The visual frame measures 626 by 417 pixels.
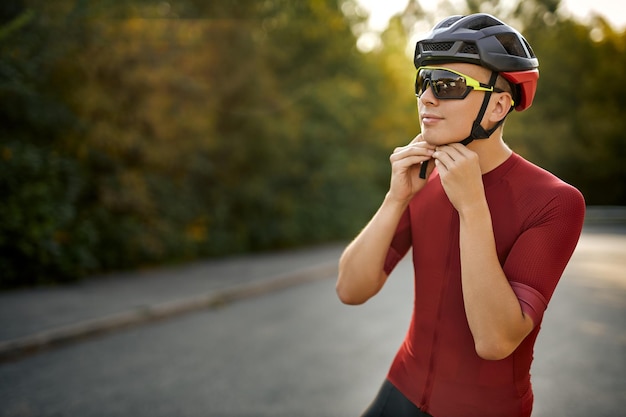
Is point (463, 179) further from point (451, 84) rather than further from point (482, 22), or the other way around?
point (482, 22)

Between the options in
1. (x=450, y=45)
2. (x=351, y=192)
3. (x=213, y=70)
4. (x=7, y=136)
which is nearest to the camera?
(x=450, y=45)

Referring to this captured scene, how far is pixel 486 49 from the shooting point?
1608mm

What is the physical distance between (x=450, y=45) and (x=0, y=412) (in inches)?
173

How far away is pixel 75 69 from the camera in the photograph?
10.1 metres

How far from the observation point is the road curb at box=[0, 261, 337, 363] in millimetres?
6094

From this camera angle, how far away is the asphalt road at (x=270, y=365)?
4641 millimetres

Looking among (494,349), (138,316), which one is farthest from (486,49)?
(138,316)

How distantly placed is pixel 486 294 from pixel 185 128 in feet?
35.9

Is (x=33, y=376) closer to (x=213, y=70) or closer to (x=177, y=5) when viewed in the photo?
(x=177, y=5)

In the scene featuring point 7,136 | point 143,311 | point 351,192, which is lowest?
point 351,192

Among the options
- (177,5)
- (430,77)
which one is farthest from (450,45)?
(177,5)

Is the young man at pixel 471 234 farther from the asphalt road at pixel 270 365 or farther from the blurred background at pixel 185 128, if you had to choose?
the blurred background at pixel 185 128

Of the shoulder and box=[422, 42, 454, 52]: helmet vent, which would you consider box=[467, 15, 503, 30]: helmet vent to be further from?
the shoulder

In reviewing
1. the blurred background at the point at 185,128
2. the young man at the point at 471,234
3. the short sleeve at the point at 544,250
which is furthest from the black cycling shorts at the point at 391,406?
the blurred background at the point at 185,128
